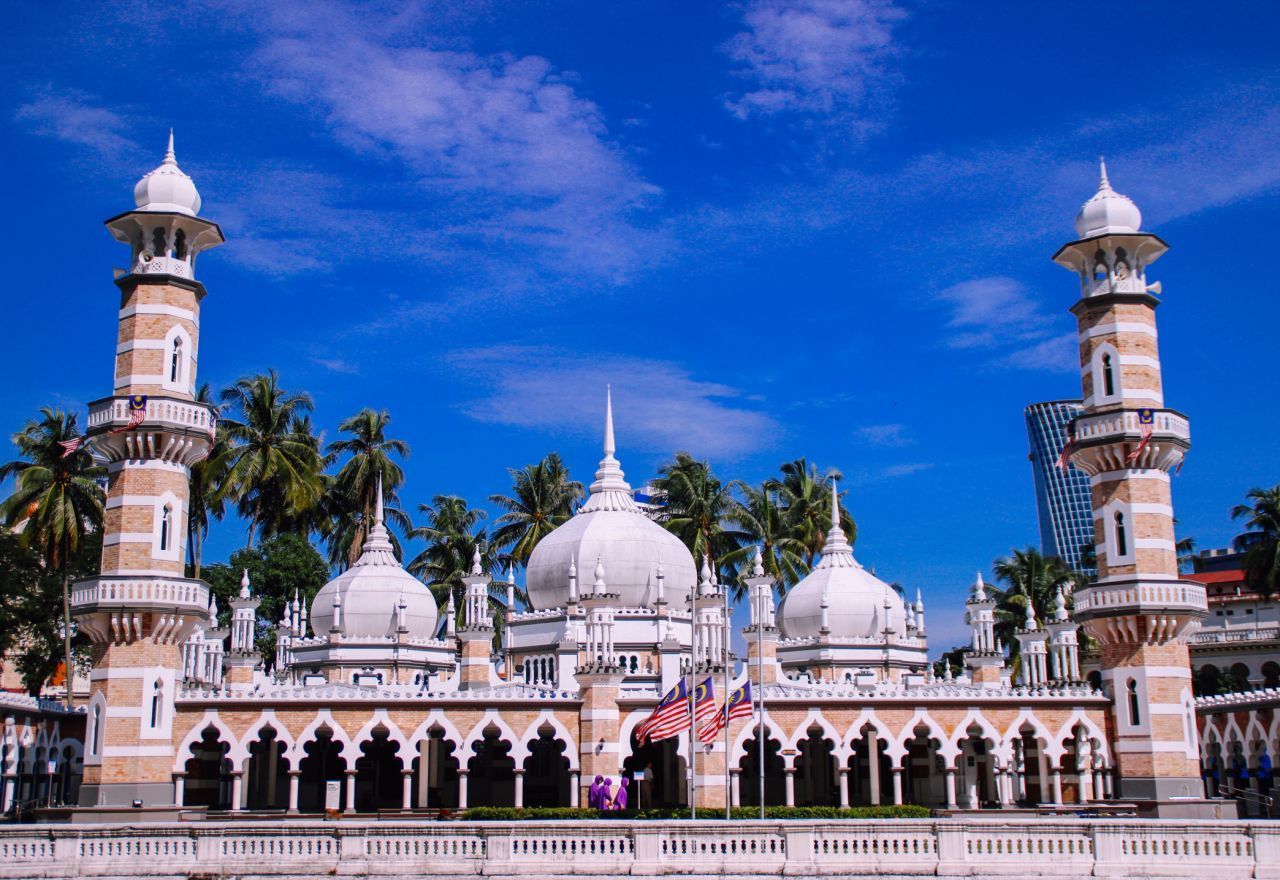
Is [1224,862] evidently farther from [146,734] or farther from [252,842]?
[146,734]

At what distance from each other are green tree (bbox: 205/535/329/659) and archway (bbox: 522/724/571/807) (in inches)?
936

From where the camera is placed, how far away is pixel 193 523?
228 feet

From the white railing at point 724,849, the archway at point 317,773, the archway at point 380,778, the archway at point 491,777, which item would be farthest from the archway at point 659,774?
the white railing at point 724,849

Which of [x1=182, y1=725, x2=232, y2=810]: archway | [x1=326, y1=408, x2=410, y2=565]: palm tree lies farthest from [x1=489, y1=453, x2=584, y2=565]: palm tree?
[x1=182, y1=725, x2=232, y2=810]: archway

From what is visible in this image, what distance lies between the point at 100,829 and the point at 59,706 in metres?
24.0

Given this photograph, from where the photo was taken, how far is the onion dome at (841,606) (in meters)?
58.2

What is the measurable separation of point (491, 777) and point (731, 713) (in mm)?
17084

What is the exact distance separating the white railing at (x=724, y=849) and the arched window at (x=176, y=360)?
63.1 feet

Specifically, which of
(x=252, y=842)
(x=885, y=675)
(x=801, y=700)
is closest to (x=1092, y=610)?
(x=801, y=700)

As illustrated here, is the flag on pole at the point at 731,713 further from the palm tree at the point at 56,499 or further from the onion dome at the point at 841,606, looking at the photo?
the palm tree at the point at 56,499

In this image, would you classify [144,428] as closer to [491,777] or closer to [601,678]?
[601,678]

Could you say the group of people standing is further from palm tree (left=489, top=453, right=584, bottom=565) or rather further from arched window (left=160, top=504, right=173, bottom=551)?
palm tree (left=489, top=453, right=584, bottom=565)

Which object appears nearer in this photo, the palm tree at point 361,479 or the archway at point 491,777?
the archway at point 491,777

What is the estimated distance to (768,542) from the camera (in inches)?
2977
